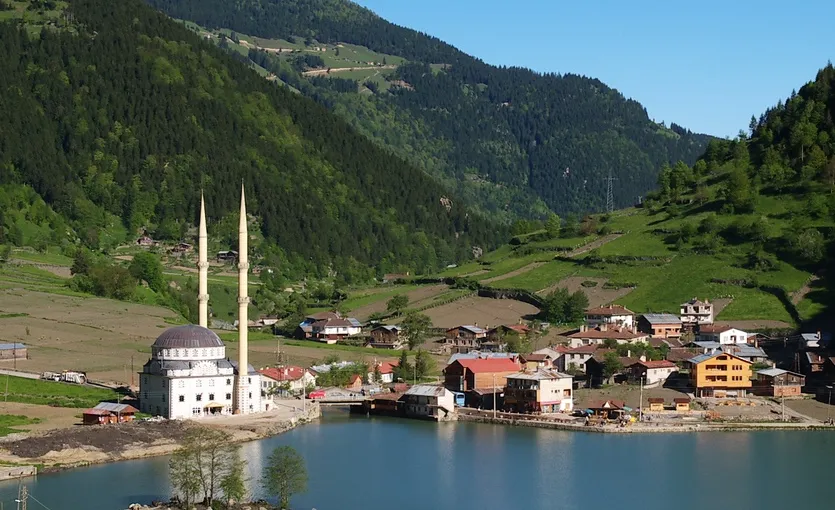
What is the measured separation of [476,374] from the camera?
82312 mm

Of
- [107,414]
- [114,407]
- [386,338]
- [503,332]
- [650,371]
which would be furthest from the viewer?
[386,338]

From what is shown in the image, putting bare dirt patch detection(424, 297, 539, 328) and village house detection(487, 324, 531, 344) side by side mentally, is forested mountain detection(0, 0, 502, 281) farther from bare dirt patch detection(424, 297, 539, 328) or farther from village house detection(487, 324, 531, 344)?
village house detection(487, 324, 531, 344)

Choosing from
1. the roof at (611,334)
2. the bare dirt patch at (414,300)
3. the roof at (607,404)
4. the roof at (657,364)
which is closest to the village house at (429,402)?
the roof at (607,404)

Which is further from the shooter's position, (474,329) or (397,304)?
(397,304)

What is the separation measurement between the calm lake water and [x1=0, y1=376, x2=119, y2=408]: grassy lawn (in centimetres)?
1188

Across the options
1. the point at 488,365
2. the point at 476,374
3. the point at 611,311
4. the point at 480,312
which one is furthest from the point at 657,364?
the point at 480,312

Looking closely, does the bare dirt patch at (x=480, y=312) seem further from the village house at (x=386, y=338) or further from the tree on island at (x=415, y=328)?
the village house at (x=386, y=338)

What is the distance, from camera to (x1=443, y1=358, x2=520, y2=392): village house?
82250mm

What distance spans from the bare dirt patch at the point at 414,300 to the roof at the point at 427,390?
41616mm

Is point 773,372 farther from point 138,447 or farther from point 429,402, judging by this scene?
point 138,447

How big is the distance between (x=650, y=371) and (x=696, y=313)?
2159 cm

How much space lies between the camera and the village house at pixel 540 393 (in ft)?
254

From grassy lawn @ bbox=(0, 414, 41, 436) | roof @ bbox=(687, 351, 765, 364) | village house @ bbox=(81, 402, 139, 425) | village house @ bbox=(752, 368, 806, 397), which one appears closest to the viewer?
grassy lawn @ bbox=(0, 414, 41, 436)

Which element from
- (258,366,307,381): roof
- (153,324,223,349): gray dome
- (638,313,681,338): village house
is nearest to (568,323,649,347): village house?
(638,313,681,338): village house
